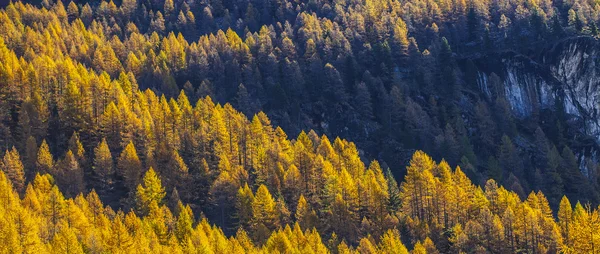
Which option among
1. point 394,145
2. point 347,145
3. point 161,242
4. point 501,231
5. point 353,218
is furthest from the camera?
point 394,145

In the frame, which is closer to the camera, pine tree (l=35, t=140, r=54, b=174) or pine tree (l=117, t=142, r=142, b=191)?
pine tree (l=35, t=140, r=54, b=174)

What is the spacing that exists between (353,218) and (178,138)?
35710 mm

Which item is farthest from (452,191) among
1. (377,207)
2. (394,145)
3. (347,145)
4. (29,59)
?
(29,59)

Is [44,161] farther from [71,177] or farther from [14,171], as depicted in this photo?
[71,177]

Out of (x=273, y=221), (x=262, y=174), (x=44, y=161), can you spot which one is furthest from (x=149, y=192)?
(x=262, y=174)

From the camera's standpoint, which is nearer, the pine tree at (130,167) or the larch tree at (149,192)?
the larch tree at (149,192)

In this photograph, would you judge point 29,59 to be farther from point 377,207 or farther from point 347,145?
point 377,207

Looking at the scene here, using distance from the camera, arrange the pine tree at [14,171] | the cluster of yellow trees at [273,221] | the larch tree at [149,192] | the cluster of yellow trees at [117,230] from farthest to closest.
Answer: the pine tree at [14,171]
the larch tree at [149,192]
the cluster of yellow trees at [273,221]
the cluster of yellow trees at [117,230]

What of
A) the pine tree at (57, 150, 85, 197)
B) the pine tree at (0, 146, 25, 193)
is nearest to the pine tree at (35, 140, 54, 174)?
the pine tree at (57, 150, 85, 197)

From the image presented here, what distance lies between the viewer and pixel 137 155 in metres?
142

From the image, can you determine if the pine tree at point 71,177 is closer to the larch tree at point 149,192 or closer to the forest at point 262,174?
the forest at point 262,174

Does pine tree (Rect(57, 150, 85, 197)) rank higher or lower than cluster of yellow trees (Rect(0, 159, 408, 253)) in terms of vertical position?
higher

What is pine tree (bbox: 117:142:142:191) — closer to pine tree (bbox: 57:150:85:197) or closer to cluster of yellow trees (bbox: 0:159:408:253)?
cluster of yellow trees (bbox: 0:159:408:253)

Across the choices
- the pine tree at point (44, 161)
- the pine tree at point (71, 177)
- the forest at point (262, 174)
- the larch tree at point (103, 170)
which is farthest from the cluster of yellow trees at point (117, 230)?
the larch tree at point (103, 170)
